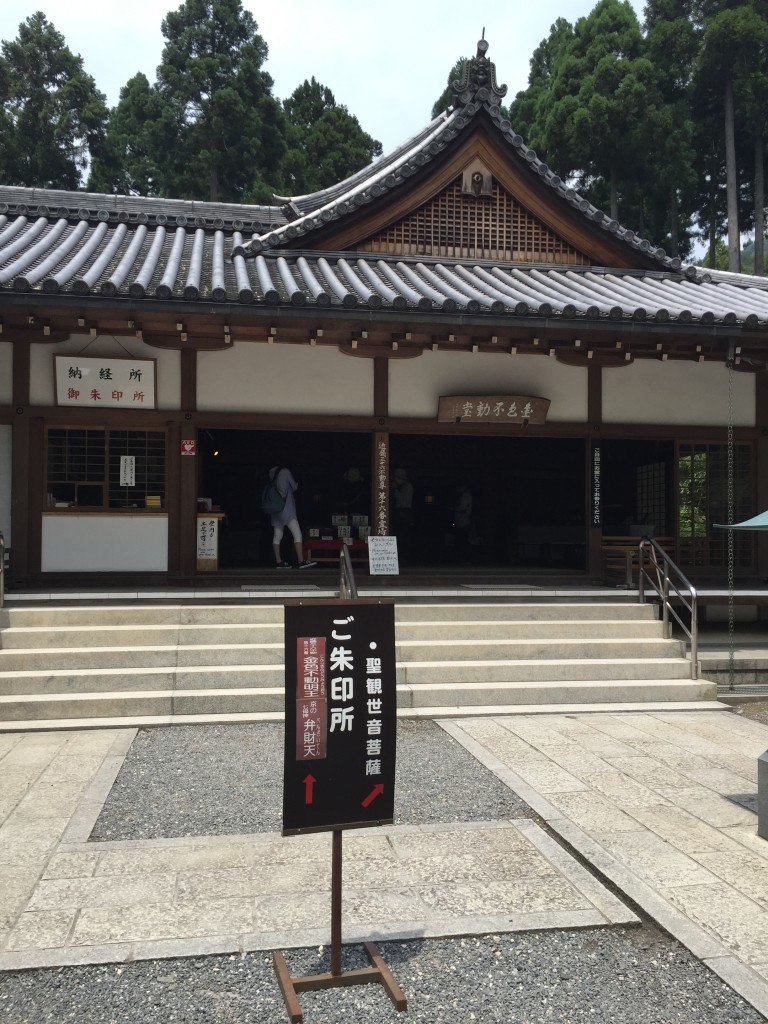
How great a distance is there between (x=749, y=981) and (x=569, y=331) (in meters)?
7.93

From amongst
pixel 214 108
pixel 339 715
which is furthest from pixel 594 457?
pixel 214 108

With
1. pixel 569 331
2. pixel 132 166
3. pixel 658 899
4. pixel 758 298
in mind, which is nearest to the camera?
pixel 658 899

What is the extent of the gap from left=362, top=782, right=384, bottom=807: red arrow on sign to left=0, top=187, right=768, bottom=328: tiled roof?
664 centimetres

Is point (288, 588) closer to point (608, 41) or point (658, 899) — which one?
point (658, 899)

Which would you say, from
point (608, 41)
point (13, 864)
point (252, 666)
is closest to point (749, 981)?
point (13, 864)

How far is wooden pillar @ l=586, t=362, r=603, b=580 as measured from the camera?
11617mm

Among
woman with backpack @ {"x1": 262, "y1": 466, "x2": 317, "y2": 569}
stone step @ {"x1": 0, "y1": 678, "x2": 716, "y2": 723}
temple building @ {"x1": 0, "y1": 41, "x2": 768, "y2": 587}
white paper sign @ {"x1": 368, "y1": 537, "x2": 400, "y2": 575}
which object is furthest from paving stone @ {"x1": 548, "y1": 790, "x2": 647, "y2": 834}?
woman with backpack @ {"x1": 262, "y1": 466, "x2": 317, "y2": 569}

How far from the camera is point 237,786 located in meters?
5.98

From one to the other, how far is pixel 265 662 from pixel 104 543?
323 cm

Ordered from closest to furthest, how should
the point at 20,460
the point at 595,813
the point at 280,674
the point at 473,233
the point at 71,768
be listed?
the point at 595,813 → the point at 71,768 → the point at 280,674 → the point at 20,460 → the point at 473,233

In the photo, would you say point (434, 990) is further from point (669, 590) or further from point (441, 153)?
point (441, 153)

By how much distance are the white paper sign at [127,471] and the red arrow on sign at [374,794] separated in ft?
26.1

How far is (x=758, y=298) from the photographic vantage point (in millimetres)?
12445

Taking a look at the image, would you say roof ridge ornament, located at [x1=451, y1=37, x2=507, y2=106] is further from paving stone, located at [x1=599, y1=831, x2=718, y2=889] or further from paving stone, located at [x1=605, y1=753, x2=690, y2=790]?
paving stone, located at [x1=599, y1=831, x2=718, y2=889]
